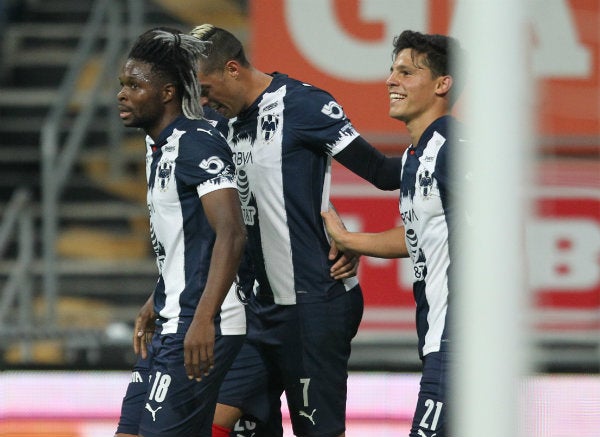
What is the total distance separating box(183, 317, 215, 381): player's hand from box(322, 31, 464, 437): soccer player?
59cm

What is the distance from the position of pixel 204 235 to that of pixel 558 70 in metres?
1.43

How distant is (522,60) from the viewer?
1.61 m

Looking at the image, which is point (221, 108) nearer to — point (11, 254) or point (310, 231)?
point (310, 231)

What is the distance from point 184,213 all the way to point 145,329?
0.61m

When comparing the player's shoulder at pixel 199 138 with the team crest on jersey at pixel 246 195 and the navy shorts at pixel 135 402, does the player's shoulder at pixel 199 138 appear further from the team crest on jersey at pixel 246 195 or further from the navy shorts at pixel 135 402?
the navy shorts at pixel 135 402

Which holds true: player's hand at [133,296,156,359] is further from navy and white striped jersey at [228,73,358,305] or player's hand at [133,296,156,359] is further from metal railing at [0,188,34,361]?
metal railing at [0,188,34,361]

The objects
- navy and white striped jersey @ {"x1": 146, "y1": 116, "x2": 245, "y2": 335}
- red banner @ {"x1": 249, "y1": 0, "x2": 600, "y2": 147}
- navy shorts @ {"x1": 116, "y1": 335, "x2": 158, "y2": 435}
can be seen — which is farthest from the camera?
red banner @ {"x1": 249, "y1": 0, "x2": 600, "y2": 147}

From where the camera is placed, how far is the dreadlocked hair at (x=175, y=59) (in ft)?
11.0

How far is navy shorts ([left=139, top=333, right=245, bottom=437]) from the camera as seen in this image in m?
3.19

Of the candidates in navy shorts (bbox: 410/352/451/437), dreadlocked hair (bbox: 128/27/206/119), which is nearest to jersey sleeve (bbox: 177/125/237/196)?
dreadlocked hair (bbox: 128/27/206/119)

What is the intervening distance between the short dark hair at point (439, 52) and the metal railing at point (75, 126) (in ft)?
12.2

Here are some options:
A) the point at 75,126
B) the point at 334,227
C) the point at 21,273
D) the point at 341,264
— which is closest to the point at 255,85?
the point at 334,227

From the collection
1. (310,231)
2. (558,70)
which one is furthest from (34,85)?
(558,70)

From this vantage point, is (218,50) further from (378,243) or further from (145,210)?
(145,210)
